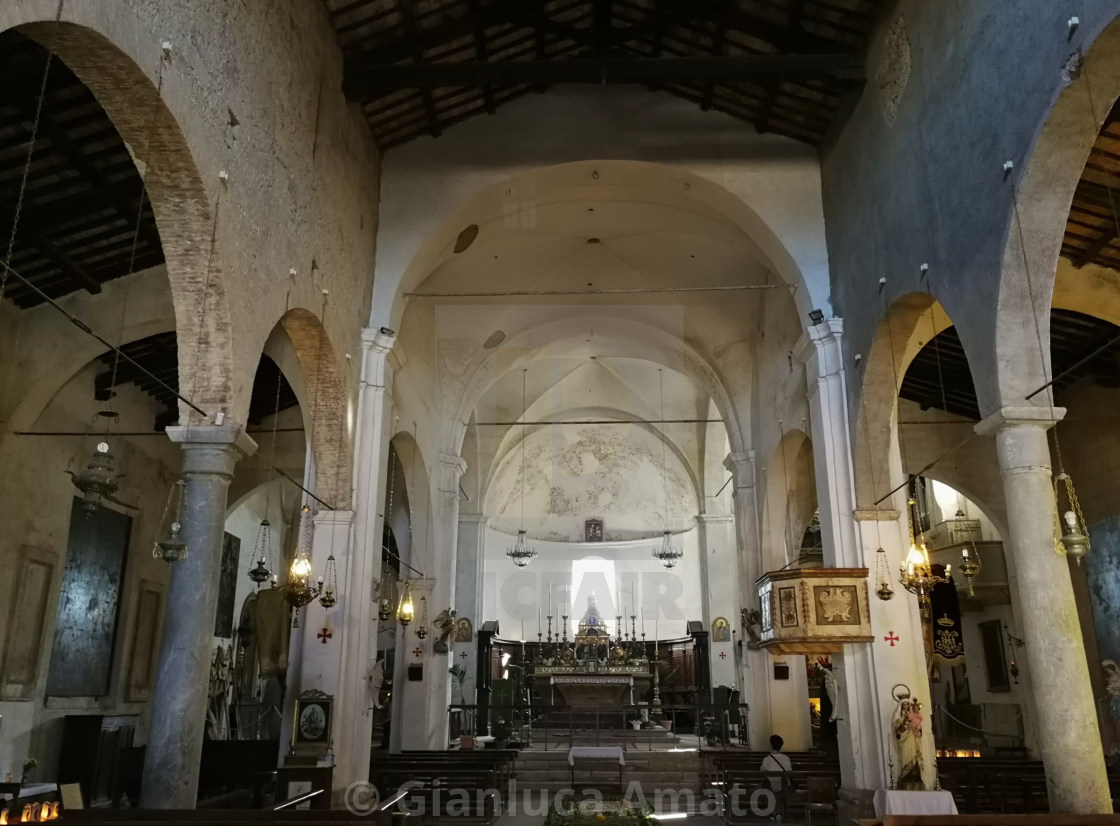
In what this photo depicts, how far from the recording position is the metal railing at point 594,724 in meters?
18.9

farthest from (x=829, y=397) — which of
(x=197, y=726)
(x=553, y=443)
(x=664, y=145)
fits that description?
(x=553, y=443)

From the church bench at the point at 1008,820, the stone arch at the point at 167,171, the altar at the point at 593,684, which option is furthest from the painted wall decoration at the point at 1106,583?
the stone arch at the point at 167,171

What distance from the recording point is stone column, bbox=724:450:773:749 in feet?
54.7

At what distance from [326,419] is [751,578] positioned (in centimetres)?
974

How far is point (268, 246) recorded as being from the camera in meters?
8.43

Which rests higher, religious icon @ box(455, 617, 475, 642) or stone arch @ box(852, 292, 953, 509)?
stone arch @ box(852, 292, 953, 509)

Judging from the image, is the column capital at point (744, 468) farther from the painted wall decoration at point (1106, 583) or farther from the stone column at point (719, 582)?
the painted wall decoration at point (1106, 583)

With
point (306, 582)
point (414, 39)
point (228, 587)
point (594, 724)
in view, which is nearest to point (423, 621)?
point (228, 587)

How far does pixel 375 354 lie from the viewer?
1205cm

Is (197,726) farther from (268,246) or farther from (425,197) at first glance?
(425,197)

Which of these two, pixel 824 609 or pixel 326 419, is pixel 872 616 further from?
pixel 326 419

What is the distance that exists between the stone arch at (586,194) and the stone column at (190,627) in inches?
197

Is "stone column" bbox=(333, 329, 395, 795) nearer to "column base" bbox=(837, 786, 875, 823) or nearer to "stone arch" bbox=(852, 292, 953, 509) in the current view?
"column base" bbox=(837, 786, 875, 823)

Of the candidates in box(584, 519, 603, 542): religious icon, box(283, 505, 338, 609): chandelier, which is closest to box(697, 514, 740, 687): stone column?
box(584, 519, 603, 542): religious icon
